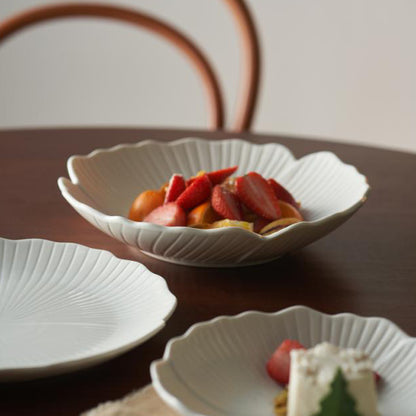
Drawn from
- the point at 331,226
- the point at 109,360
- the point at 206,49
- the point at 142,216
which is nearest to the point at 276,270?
the point at 331,226

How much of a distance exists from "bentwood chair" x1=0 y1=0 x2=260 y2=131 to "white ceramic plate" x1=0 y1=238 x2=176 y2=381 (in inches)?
39.1

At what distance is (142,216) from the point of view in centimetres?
102

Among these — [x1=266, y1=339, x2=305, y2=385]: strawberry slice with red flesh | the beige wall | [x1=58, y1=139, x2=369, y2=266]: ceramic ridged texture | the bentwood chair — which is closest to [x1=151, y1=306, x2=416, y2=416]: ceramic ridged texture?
[x1=266, y1=339, x2=305, y2=385]: strawberry slice with red flesh

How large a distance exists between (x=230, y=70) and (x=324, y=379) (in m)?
2.47

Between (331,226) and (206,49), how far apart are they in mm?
2083

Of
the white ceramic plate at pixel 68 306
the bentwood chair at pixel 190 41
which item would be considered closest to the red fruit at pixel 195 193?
the white ceramic plate at pixel 68 306

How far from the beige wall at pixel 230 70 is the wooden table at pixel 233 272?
5.04 ft

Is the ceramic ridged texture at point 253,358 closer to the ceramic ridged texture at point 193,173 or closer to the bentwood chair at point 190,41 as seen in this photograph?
the ceramic ridged texture at point 193,173

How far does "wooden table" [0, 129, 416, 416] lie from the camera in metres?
0.68

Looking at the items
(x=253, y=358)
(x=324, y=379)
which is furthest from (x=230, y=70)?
(x=324, y=379)

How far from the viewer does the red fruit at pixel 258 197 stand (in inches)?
37.9

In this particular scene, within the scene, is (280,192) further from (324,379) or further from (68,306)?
(324,379)

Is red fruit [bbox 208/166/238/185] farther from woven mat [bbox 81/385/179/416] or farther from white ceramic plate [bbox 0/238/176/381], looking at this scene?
woven mat [bbox 81/385/179/416]

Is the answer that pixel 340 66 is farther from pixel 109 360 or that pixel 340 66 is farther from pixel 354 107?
pixel 109 360
